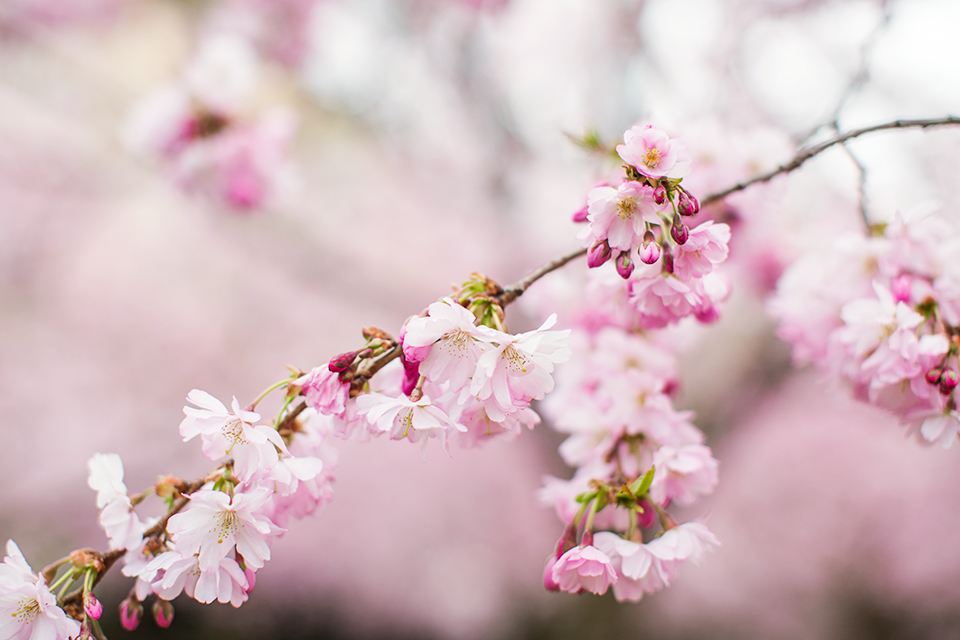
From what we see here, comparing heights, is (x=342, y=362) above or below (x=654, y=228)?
below

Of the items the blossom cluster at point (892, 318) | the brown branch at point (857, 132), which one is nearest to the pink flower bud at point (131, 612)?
the brown branch at point (857, 132)

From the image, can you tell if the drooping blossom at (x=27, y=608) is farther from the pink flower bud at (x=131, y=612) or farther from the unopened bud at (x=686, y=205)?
the unopened bud at (x=686, y=205)

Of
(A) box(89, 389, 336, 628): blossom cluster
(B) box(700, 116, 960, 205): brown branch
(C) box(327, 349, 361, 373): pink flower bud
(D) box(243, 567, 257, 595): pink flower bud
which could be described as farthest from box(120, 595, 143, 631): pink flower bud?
(B) box(700, 116, 960, 205): brown branch

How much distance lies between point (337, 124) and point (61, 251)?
2016mm

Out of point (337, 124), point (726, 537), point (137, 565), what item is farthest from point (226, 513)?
point (726, 537)

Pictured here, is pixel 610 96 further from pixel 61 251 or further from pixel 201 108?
pixel 61 251

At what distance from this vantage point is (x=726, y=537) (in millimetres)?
3744

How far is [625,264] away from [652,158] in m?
0.11

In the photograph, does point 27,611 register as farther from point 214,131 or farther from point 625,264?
point 214,131

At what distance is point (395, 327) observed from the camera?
3939 millimetres

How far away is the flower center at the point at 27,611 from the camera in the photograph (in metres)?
0.54

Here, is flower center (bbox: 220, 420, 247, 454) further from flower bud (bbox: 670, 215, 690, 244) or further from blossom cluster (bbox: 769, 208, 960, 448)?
blossom cluster (bbox: 769, 208, 960, 448)

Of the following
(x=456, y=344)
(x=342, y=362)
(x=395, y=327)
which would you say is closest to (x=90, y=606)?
(x=342, y=362)

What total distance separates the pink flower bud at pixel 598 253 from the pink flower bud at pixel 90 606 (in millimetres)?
611
